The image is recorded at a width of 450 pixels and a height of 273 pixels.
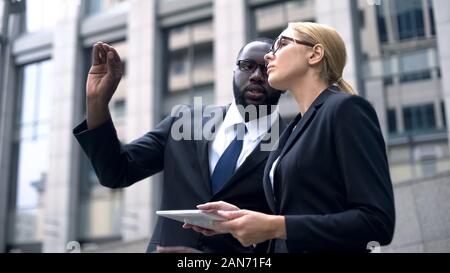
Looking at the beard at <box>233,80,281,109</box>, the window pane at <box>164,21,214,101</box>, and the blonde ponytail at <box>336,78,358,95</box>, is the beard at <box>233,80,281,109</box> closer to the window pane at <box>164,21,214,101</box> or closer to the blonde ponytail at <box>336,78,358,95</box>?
the blonde ponytail at <box>336,78,358,95</box>

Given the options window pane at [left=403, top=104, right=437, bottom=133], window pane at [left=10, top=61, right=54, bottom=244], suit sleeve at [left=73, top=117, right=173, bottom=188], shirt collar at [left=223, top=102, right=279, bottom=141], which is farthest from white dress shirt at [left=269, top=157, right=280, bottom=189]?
Answer: window pane at [left=10, top=61, right=54, bottom=244]

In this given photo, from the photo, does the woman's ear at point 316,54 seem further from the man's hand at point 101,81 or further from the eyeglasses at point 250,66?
the man's hand at point 101,81

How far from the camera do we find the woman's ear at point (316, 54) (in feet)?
6.64

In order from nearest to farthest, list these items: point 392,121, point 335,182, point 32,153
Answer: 1. point 335,182
2. point 392,121
3. point 32,153

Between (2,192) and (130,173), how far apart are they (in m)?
20.0

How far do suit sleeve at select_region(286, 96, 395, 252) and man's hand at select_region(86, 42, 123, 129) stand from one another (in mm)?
863

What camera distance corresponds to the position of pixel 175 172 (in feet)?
7.82

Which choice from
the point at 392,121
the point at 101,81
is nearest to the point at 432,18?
the point at 392,121

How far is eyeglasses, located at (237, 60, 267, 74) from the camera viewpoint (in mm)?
2387

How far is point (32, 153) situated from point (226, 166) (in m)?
20.6

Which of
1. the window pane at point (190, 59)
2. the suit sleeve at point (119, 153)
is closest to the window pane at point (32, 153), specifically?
the window pane at point (190, 59)

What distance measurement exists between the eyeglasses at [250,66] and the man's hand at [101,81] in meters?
0.56

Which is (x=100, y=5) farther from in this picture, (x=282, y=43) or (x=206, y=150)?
(x=282, y=43)

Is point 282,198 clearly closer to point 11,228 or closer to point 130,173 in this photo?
point 130,173
